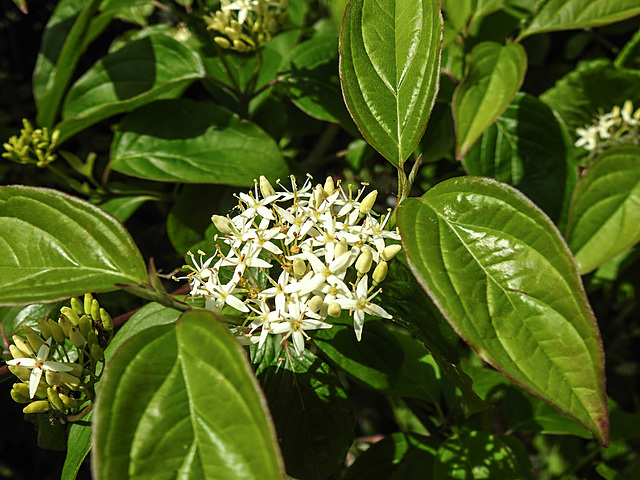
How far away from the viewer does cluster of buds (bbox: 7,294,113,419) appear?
2.11 feet

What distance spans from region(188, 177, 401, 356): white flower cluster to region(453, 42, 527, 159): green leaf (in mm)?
273

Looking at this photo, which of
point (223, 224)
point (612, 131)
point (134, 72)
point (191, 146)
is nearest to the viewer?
point (223, 224)

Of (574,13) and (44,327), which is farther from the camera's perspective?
(574,13)

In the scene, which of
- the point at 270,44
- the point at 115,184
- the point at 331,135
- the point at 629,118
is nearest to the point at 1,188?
the point at 115,184

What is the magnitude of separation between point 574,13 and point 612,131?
32 cm

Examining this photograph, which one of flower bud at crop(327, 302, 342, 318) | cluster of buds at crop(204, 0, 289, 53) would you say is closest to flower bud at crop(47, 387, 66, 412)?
flower bud at crop(327, 302, 342, 318)

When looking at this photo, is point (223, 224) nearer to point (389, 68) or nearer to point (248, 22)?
point (389, 68)

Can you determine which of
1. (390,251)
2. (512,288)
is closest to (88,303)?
(390,251)

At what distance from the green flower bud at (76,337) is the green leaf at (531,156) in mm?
724

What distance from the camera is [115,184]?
1.21 m

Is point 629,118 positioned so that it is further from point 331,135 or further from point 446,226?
point 446,226

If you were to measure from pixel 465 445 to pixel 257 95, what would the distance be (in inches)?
33.7

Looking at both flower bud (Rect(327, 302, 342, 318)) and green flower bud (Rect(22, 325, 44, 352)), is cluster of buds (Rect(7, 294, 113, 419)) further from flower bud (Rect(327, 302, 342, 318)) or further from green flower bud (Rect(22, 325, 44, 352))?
flower bud (Rect(327, 302, 342, 318))

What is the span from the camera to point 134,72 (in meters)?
1.12
